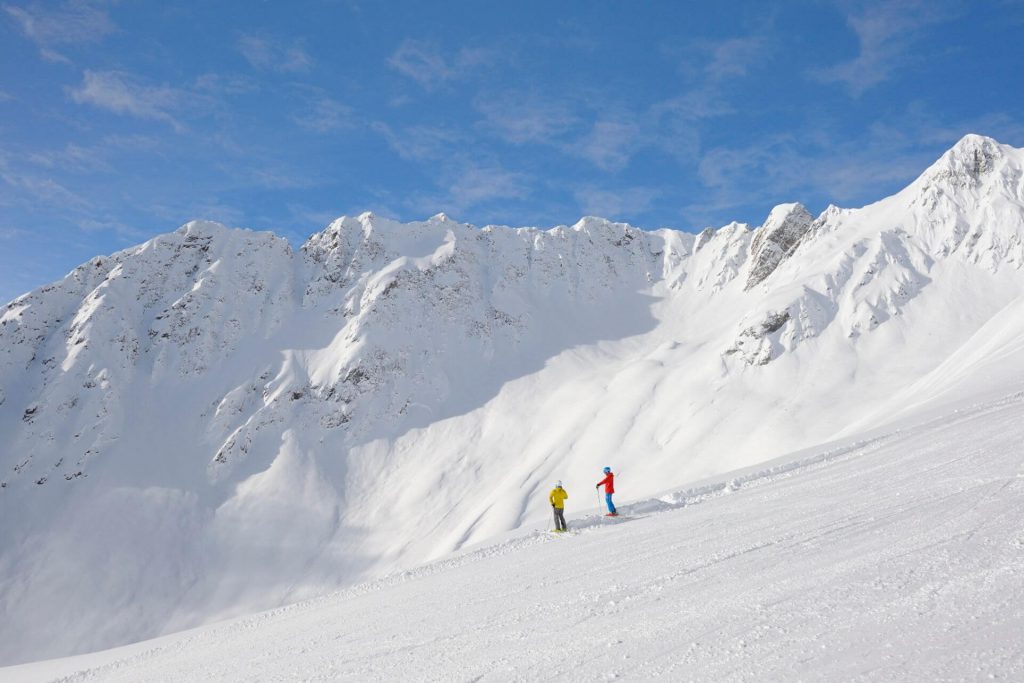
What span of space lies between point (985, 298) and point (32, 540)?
11730 cm

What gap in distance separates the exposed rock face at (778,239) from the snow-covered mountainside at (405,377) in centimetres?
47

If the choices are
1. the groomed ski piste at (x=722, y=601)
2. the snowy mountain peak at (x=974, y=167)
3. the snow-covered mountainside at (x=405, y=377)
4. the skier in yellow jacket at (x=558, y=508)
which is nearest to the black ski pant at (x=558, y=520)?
the skier in yellow jacket at (x=558, y=508)

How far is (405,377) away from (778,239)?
2591 inches

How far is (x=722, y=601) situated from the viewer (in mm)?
9102

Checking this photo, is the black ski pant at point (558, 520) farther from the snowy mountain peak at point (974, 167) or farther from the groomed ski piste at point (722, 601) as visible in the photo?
the snowy mountain peak at point (974, 167)

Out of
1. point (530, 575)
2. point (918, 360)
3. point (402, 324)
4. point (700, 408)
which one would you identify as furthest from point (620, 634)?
point (402, 324)

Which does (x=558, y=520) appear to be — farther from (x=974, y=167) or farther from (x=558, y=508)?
(x=974, y=167)

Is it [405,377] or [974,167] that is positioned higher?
[974,167]

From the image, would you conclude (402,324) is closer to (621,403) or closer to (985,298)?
(621,403)

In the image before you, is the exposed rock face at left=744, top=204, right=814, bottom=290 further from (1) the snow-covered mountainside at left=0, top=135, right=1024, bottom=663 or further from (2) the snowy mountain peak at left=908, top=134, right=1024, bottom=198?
(2) the snowy mountain peak at left=908, top=134, right=1024, bottom=198

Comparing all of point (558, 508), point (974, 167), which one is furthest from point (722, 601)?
point (974, 167)

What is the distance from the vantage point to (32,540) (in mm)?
80688

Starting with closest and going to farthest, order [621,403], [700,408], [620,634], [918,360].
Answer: [620,634] < [918,360] < [700,408] < [621,403]

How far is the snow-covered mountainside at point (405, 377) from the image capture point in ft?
242
